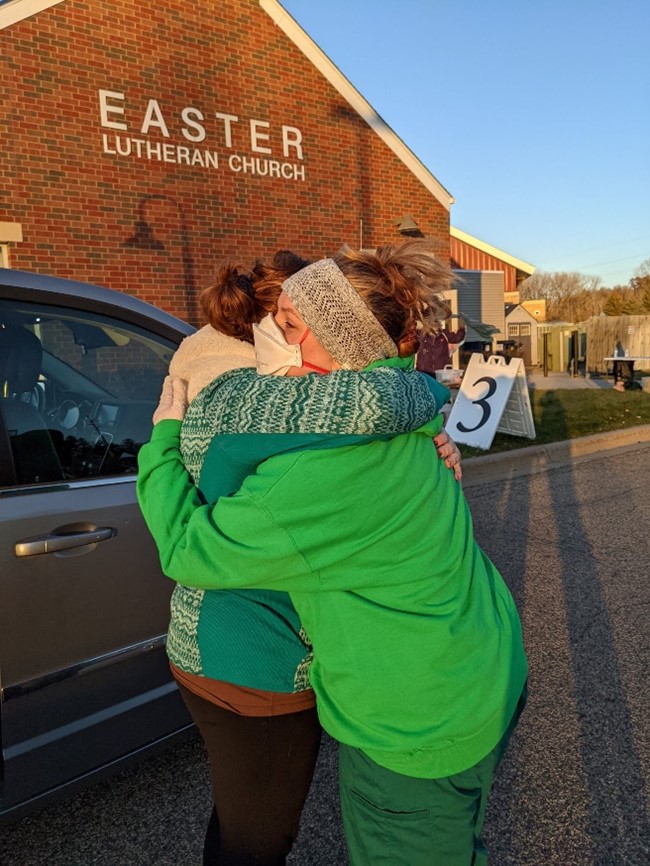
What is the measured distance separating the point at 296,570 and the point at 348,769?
0.43 metres

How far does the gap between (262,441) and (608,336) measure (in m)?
A: 25.1

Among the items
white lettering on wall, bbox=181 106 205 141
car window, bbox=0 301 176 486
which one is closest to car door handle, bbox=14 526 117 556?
car window, bbox=0 301 176 486

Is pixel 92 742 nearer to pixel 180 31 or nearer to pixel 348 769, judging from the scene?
pixel 348 769

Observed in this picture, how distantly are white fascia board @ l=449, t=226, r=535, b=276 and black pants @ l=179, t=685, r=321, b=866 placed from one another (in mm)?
26882

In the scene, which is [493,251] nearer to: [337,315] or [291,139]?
[291,139]

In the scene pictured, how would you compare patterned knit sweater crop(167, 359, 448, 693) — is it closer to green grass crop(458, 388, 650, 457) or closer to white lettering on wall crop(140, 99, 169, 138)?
green grass crop(458, 388, 650, 457)

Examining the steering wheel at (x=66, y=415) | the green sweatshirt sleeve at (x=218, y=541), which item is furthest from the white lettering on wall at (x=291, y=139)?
the green sweatshirt sleeve at (x=218, y=541)

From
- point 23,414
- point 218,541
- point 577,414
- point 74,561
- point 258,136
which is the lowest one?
point 577,414

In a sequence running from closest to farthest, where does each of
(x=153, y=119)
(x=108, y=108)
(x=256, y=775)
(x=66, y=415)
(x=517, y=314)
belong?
(x=256, y=775)
(x=66, y=415)
(x=108, y=108)
(x=153, y=119)
(x=517, y=314)

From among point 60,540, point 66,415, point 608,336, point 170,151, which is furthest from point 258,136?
point 608,336

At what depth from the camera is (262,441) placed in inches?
47.6

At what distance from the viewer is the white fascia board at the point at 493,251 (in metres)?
27.4

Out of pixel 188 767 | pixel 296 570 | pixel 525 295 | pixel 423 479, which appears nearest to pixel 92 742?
pixel 188 767

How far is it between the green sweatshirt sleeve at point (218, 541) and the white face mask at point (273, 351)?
26cm
